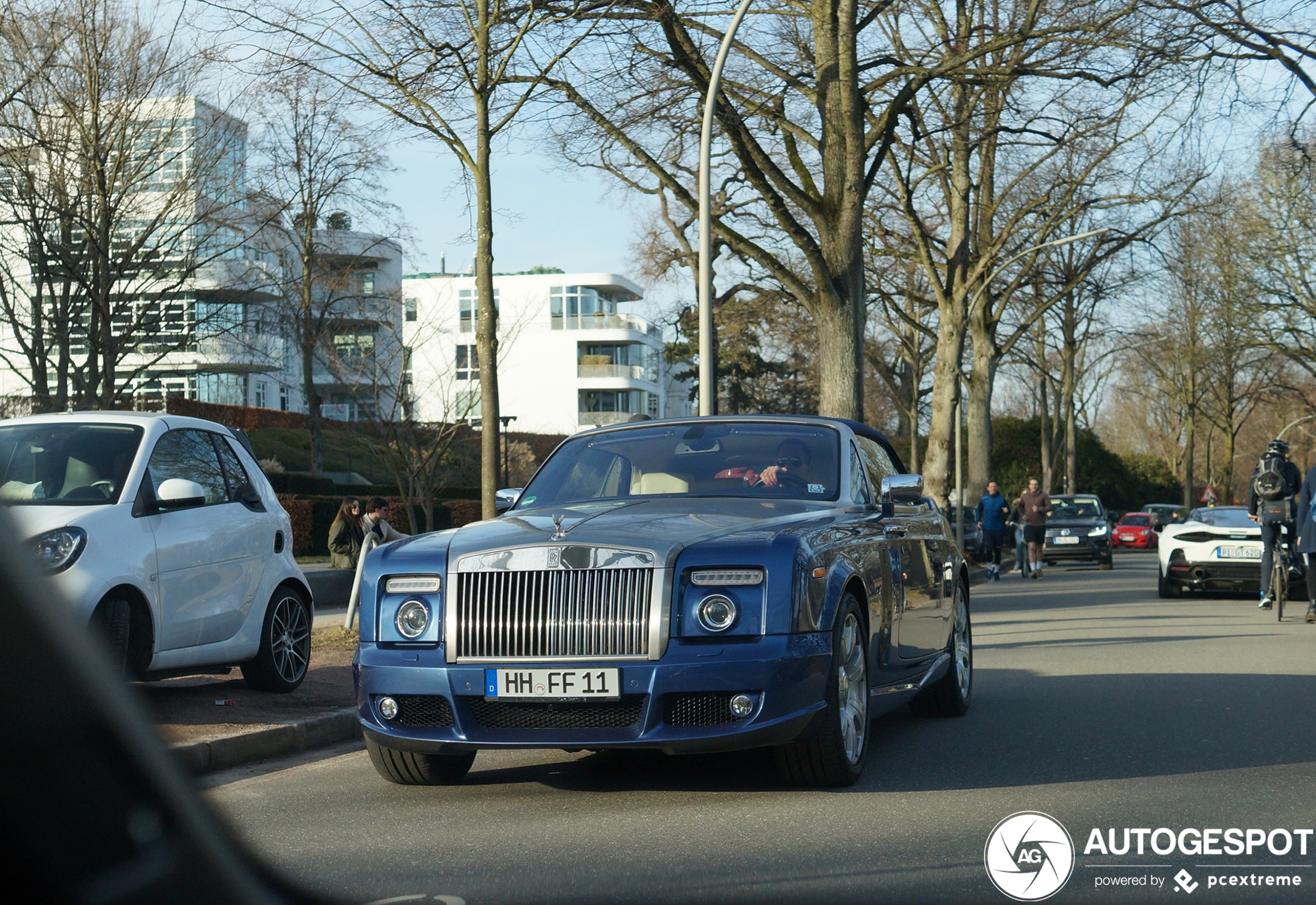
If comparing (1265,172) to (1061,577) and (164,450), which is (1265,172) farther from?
(164,450)

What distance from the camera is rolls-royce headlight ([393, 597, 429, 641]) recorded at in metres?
5.95

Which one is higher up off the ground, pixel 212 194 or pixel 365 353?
pixel 212 194

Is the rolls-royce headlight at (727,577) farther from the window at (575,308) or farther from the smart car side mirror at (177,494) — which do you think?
the window at (575,308)

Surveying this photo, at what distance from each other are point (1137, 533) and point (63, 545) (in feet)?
159

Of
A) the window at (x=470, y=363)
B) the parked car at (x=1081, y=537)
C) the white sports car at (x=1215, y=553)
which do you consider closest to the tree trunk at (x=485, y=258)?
the window at (x=470, y=363)

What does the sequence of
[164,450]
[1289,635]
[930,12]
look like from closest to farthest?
1. [164,450]
2. [1289,635]
3. [930,12]

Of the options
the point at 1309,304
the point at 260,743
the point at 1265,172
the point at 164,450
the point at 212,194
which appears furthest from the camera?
the point at 1309,304

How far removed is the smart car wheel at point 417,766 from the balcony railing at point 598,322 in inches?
3382

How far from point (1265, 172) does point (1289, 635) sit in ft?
91.4

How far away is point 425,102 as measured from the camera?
15.6 m

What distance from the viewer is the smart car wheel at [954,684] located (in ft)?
27.7

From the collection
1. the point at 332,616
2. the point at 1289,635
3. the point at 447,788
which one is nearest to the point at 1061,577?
the point at 1289,635

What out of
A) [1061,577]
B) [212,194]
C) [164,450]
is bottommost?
[1061,577]

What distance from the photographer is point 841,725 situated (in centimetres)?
600
